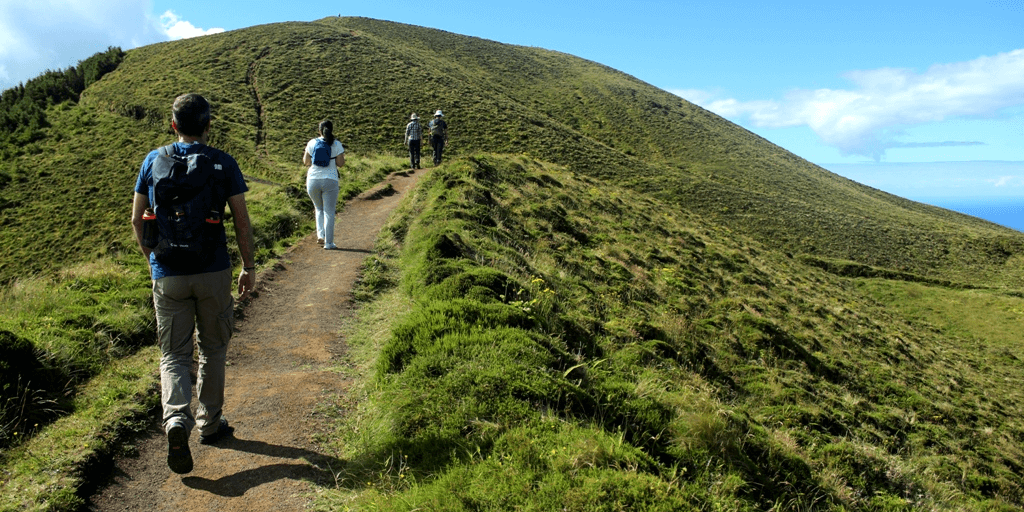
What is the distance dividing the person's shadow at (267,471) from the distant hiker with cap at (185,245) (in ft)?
0.77

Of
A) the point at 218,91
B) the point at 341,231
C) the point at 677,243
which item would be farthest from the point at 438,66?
the point at 341,231

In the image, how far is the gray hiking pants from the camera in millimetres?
4449

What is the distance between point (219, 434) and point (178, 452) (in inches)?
26.6

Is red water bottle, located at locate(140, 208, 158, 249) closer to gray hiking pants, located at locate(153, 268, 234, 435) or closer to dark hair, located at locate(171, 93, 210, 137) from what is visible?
gray hiking pants, located at locate(153, 268, 234, 435)

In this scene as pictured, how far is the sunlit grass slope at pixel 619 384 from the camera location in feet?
14.5

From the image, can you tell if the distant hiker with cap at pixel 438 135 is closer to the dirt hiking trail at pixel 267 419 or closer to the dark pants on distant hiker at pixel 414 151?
the dark pants on distant hiker at pixel 414 151

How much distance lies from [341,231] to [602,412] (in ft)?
32.1

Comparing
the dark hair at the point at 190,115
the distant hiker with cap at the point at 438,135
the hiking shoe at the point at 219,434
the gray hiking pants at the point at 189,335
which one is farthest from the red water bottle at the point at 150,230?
the distant hiker with cap at the point at 438,135

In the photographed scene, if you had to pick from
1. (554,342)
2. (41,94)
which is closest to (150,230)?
(554,342)

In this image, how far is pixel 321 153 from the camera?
1126 cm

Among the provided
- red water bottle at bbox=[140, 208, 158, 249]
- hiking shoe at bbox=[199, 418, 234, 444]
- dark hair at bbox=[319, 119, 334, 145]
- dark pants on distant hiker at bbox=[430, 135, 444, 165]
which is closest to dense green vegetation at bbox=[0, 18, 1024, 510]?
hiking shoe at bbox=[199, 418, 234, 444]

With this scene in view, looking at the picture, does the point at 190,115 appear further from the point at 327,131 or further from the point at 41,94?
the point at 41,94

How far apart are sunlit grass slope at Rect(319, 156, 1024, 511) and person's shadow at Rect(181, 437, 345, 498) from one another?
21 centimetres

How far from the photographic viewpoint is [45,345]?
5.88 meters
